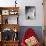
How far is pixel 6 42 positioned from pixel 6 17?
0.77 metres

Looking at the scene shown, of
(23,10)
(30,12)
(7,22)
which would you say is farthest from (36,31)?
(7,22)

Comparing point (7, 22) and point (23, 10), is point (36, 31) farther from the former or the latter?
point (7, 22)

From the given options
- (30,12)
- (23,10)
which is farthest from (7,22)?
(30,12)

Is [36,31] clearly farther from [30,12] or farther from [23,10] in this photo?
[23,10]

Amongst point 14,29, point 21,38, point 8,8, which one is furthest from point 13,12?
point 21,38

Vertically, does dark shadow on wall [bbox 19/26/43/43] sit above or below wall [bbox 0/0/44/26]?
below

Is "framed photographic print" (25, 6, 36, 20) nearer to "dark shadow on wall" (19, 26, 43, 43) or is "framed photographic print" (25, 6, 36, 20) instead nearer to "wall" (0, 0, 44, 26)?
"wall" (0, 0, 44, 26)

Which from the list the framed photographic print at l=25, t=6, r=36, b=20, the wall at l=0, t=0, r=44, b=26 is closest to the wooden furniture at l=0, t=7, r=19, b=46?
the wall at l=0, t=0, r=44, b=26

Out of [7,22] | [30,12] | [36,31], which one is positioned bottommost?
[36,31]

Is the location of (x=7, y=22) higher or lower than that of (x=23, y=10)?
lower

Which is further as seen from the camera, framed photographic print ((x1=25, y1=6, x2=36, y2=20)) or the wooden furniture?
framed photographic print ((x1=25, y1=6, x2=36, y2=20))

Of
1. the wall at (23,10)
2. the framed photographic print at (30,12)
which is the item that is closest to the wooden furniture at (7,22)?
the wall at (23,10)

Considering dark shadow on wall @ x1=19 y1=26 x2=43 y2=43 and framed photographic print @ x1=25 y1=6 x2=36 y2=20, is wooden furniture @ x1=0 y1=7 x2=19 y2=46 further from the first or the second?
framed photographic print @ x1=25 y1=6 x2=36 y2=20

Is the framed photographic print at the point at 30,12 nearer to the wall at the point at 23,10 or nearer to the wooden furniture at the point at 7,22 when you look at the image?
the wall at the point at 23,10
